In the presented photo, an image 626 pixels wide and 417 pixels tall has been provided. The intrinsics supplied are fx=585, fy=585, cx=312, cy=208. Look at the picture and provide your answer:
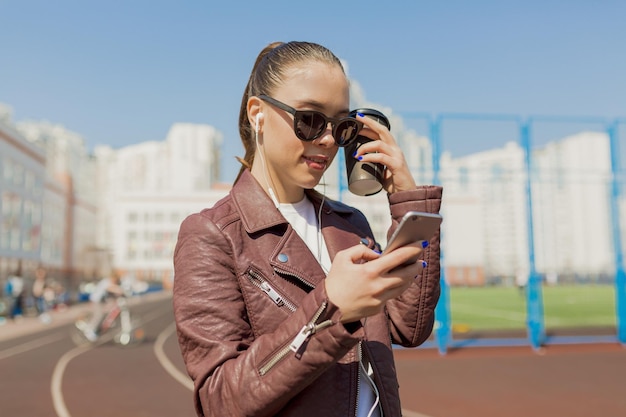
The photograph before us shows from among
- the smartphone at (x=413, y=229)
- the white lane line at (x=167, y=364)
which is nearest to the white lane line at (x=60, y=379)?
the white lane line at (x=167, y=364)

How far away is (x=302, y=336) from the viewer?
41.1 inches

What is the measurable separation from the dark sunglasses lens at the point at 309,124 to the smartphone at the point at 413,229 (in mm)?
415

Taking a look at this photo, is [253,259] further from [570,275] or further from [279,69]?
[570,275]

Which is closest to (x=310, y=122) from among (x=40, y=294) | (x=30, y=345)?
(x=30, y=345)

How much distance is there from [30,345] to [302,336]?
1488 centimetres

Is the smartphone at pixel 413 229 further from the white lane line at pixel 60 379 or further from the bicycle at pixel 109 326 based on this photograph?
the bicycle at pixel 109 326

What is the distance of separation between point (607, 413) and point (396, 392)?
617cm

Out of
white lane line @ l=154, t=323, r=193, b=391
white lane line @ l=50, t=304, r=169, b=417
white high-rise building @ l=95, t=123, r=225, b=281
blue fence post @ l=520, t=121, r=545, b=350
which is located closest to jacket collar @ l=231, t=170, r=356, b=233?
white lane line @ l=50, t=304, r=169, b=417

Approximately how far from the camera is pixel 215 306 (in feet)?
3.89

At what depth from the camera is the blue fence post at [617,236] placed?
1225cm

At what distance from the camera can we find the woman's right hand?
972 mm

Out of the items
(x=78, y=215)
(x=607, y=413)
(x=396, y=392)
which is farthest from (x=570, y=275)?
(x=396, y=392)

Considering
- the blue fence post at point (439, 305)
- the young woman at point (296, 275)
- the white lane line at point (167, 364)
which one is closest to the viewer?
the young woman at point (296, 275)

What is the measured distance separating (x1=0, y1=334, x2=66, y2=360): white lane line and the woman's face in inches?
484
